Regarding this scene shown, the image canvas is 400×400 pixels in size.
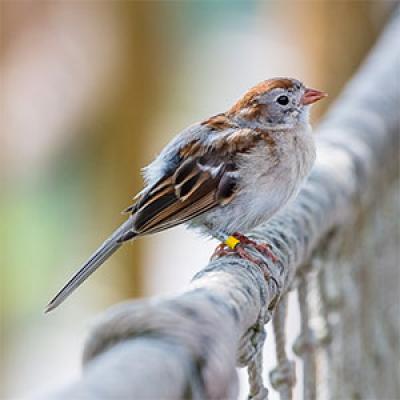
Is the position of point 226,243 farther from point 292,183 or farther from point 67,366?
point 67,366

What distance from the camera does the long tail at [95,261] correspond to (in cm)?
→ 202

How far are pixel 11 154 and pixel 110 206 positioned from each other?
1423 millimetres

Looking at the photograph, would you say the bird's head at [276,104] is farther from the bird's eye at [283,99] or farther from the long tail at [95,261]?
the long tail at [95,261]

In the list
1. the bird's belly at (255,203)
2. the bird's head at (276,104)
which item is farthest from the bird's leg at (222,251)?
the bird's head at (276,104)

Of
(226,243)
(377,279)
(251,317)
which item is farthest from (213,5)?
(251,317)

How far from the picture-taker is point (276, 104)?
2439mm

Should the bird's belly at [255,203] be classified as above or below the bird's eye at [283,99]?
below

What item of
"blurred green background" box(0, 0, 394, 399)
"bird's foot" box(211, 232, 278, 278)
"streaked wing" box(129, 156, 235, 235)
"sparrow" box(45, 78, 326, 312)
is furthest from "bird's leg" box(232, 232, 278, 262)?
"blurred green background" box(0, 0, 394, 399)

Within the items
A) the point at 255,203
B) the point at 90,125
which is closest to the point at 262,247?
the point at 255,203

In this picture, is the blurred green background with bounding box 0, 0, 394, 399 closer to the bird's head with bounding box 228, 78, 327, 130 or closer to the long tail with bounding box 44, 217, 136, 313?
the bird's head with bounding box 228, 78, 327, 130

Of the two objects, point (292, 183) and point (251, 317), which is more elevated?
point (292, 183)

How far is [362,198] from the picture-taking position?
2670mm

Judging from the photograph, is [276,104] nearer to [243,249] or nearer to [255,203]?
[255,203]

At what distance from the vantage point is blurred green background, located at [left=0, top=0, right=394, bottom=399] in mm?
6123
